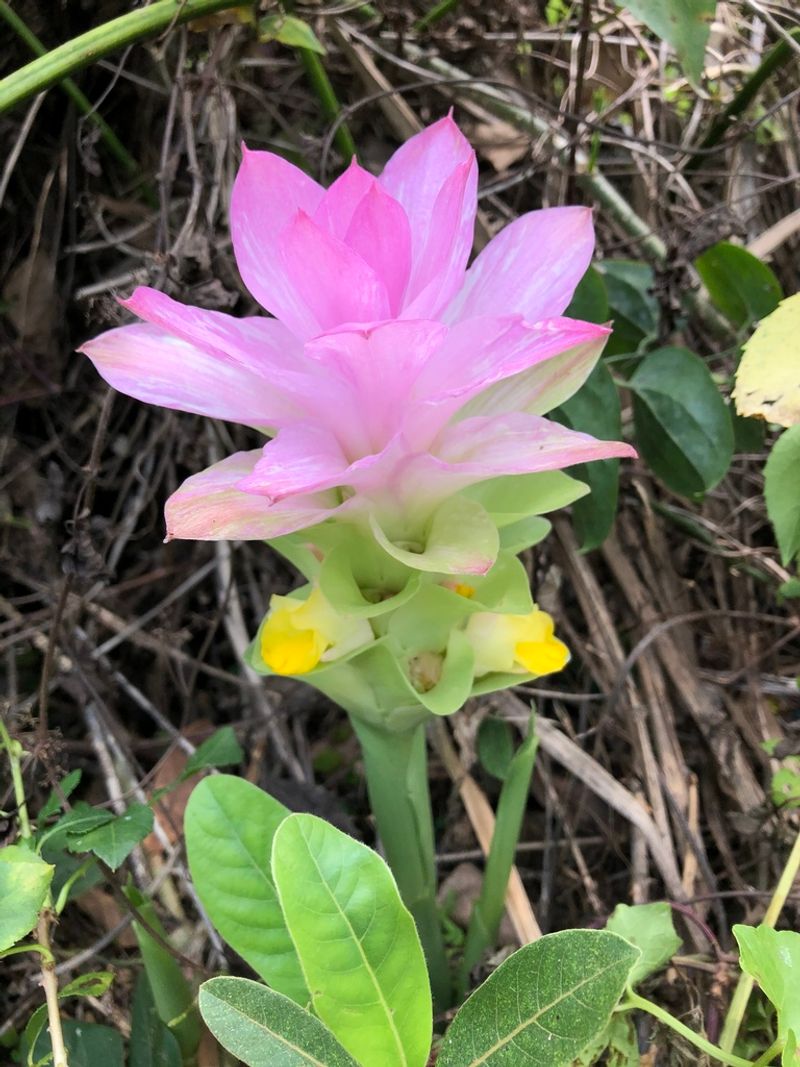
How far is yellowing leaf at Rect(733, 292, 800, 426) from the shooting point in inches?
25.3

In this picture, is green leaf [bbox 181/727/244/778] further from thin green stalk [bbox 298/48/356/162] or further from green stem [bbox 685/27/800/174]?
green stem [bbox 685/27/800/174]

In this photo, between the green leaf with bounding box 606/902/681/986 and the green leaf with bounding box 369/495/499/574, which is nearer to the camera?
the green leaf with bounding box 369/495/499/574

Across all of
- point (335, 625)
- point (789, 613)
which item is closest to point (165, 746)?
point (335, 625)

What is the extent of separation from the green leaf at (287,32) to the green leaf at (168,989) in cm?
74

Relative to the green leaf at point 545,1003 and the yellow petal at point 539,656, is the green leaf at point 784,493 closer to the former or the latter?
the yellow petal at point 539,656

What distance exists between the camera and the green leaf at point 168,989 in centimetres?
61

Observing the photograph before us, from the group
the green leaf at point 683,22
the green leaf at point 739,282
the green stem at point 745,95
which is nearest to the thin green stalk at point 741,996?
the green leaf at point 739,282

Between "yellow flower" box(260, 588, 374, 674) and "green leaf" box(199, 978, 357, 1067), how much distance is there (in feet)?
0.68

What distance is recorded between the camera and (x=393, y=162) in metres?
0.62

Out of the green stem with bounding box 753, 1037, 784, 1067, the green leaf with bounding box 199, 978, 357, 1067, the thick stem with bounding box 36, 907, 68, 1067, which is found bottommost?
the green stem with bounding box 753, 1037, 784, 1067

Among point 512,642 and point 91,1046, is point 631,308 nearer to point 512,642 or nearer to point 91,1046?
point 512,642

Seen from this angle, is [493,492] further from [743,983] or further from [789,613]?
[789,613]

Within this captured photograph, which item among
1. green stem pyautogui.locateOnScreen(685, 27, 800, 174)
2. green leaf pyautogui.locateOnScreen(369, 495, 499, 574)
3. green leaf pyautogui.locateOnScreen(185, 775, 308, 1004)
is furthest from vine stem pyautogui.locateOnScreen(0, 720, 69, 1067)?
green stem pyautogui.locateOnScreen(685, 27, 800, 174)

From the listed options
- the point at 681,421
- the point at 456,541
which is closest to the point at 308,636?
the point at 456,541
